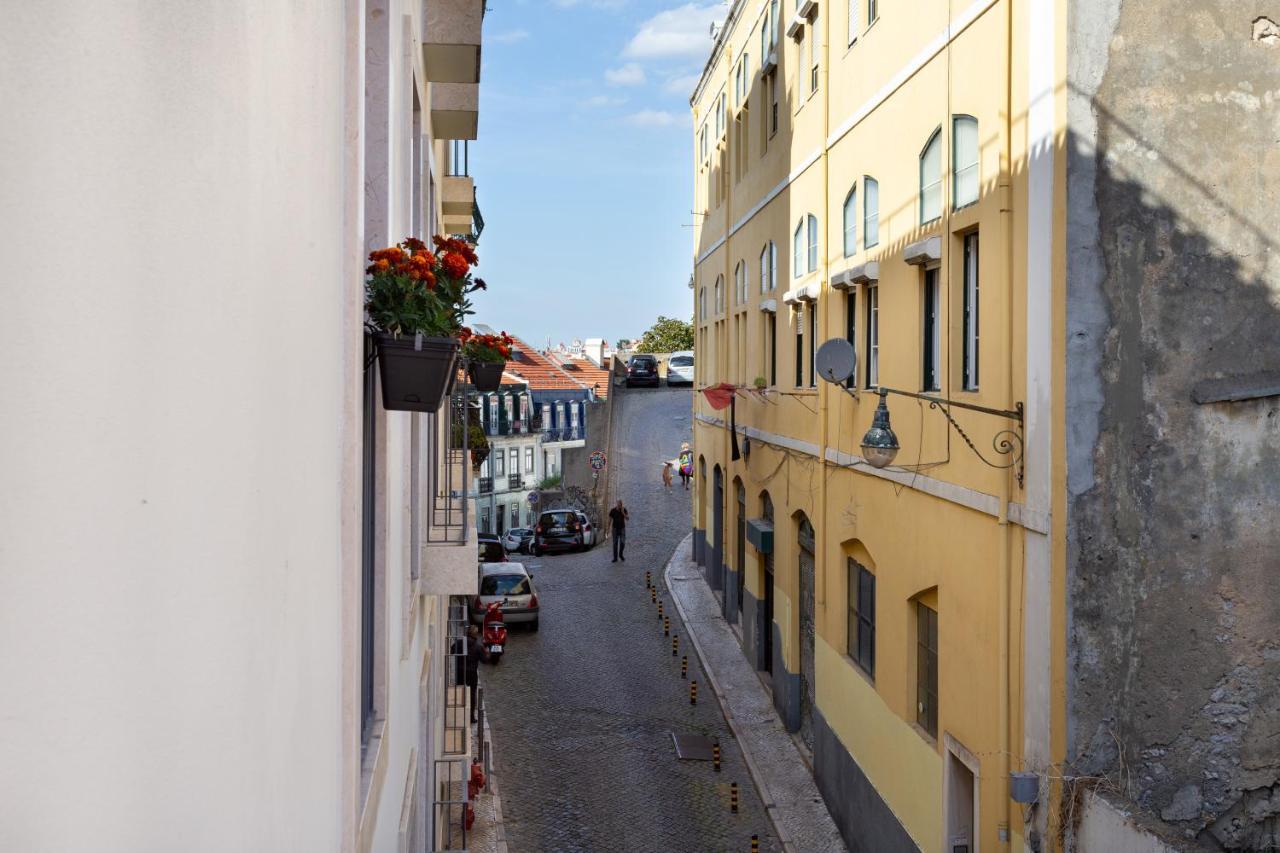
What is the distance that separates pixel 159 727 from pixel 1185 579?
28.8ft

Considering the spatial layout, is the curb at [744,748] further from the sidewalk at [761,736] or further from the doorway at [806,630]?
the doorway at [806,630]

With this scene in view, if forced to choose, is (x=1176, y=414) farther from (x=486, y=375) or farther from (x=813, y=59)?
(x=813, y=59)

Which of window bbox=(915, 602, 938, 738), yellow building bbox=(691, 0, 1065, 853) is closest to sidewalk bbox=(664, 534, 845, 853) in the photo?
yellow building bbox=(691, 0, 1065, 853)

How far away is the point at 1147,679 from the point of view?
9.13 metres

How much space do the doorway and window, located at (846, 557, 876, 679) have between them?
2502 millimetres

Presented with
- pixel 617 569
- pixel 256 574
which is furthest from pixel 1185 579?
pixel 617 569

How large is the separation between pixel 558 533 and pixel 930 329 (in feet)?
82.3

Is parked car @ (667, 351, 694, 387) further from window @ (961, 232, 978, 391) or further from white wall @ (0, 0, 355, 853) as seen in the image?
white wall @ (0, 0, 355, 853)

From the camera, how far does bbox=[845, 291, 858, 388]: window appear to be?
1512 cm

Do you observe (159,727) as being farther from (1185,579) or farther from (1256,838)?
(1256,838)

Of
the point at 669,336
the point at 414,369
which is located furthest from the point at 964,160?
the point at 669,336

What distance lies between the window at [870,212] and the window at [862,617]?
12.7 feet

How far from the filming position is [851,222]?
1532cm

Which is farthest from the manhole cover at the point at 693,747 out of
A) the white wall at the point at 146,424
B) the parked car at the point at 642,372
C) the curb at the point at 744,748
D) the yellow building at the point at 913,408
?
the parked car at the point at 642,372
